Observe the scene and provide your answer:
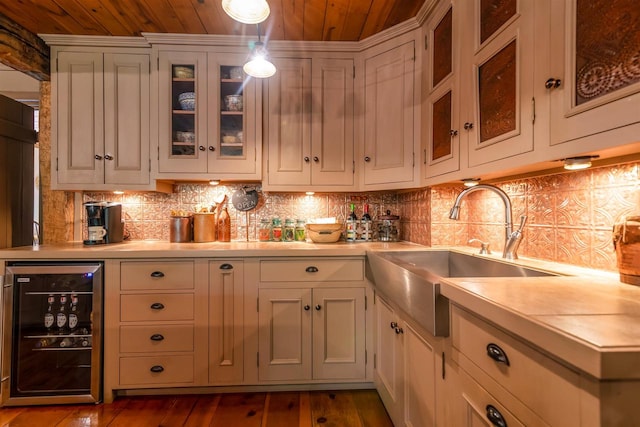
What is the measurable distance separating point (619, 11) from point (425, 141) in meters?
1.15

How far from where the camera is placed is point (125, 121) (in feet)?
6.93

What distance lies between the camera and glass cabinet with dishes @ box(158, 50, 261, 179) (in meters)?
2.11

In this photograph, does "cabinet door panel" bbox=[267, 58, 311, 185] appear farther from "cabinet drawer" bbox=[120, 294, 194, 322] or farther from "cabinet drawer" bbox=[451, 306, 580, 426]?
"cabinet drawer" bbox=[451, 306, 580, 426]

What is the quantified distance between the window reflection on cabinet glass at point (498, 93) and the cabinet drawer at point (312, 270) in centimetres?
103

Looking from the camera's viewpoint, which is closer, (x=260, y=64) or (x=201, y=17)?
(x=260, y=64)

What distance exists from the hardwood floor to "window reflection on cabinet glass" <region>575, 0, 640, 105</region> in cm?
173

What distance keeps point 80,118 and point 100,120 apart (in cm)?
13

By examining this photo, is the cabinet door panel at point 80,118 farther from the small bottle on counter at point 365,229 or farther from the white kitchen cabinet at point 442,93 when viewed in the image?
the white kitchen cabinet at point 442,93

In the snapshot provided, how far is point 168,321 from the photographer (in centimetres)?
183

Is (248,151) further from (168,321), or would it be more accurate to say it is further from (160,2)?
(168,321)

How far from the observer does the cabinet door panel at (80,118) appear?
208 centimetres

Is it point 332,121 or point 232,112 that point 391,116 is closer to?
point 332,121

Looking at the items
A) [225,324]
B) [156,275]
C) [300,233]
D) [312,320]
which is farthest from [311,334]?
[156,275]

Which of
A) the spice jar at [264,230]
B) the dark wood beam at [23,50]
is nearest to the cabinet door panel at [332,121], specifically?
the spice jar at [264,230]
